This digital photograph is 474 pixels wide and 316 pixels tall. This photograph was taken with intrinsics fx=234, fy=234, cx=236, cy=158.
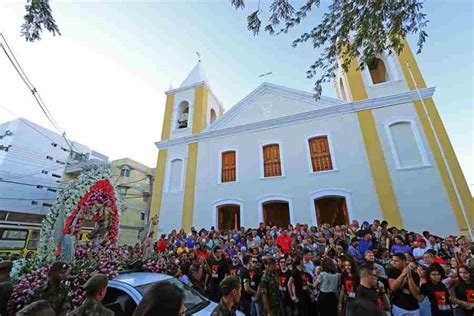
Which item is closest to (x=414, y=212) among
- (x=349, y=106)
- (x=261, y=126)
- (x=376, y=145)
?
(x=376, y=145)

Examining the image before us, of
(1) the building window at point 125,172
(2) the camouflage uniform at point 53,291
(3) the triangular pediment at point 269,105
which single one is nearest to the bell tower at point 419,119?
(3) the triangular pediment at point 269,105

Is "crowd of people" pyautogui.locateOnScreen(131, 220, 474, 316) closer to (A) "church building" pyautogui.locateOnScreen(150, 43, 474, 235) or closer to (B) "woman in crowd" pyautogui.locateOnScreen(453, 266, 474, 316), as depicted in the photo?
(B) "woman in crowd" pyautogui.locateOnScreen(453, 266, 474, 316)

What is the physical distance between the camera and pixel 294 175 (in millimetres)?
11867

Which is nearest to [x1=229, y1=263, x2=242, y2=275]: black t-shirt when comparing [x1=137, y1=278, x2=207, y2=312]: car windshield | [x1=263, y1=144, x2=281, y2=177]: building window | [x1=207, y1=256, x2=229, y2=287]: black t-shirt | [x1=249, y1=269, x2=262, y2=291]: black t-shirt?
[x1=207, y1=256, x2=229, y2=287]: black t-shirt

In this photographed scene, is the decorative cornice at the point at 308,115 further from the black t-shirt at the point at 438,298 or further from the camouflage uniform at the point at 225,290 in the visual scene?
the camouflage uniform at the point at 225,290

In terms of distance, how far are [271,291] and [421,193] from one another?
850cm

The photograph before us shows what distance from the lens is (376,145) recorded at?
11.0m

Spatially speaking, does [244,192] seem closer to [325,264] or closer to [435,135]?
[325,264]

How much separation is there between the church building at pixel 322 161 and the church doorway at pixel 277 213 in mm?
54

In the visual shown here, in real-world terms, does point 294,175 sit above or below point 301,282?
above

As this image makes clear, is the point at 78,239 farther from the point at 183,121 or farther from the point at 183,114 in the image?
the point at 183,114

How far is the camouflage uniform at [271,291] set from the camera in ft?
15.7

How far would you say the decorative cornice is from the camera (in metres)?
11.2

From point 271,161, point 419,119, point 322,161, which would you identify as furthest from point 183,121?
point 419,119
